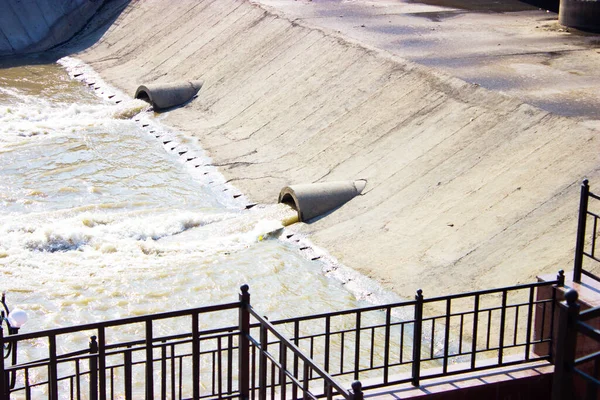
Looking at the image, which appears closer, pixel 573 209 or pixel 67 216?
pixel 573 209

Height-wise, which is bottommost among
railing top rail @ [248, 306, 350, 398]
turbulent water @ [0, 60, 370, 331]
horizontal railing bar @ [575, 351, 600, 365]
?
turbulent water @ [0, 60, 370, 331]

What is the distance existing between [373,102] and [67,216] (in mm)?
6900

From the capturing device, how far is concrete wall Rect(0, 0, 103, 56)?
31.3 m

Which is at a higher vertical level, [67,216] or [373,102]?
[373,102]

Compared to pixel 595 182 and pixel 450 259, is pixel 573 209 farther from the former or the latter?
pixel 450 259

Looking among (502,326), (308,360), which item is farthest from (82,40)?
(308,360)

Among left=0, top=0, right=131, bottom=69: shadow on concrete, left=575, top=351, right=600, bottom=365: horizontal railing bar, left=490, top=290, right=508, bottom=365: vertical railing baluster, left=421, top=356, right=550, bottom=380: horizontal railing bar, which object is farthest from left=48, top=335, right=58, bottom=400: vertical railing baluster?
left=0, top=0, right=131, bottom=69: shadow on concrete

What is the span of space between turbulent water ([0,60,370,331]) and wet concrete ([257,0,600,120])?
5.59 m

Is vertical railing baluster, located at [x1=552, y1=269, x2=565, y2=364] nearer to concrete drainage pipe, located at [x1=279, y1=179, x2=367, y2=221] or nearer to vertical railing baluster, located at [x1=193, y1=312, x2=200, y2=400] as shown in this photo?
vertical railing baluster, located at [x1=193, y1=312, x2=200, y2=400]

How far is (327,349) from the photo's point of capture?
24.7 ft

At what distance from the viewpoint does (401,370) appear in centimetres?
1050

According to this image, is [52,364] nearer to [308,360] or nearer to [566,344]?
[308,360]

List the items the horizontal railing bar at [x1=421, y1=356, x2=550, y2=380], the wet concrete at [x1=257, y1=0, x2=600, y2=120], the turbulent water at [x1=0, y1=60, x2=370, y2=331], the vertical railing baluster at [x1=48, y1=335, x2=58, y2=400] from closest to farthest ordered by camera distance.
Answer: the vertical railing baluster at [x1=48, y1=335, x2=58, y2=400]
the horizontal railing bar at [x1=421, y1=356, x2=550, y2=380]
the turbulent water at [x1=0, y1=60, x2=370, y2=331]
the wet concrete at [x1=257, y1=0, x2=600, y2=120]

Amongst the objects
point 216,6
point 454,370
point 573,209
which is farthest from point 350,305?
point 216,6
